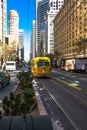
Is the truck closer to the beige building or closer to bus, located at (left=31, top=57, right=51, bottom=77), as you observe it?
the beige building

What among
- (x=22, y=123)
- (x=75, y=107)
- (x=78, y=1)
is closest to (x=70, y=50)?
(x=78, y=1)

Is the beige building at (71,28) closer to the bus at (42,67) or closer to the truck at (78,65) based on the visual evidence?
the truck at (78,65)

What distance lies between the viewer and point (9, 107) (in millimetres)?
8367

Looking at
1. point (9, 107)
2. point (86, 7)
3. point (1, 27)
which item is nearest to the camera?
point (9, 107)

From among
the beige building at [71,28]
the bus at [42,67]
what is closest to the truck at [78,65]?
the beige building at [71,28]

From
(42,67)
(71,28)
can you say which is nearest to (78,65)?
(42,67)

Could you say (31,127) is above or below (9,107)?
above

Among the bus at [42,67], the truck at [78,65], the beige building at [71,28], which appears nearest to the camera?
the bus at [42,67]

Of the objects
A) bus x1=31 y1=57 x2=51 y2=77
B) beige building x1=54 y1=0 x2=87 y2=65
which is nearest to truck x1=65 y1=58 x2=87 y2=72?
beige building x1=54 y1=0 x2=87 y2=65

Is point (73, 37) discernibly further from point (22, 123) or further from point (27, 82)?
point (22, 123)

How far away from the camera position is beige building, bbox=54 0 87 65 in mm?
109231

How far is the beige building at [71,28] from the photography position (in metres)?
109

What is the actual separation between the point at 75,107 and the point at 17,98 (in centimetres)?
610

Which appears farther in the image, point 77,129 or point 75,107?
point 75,107
